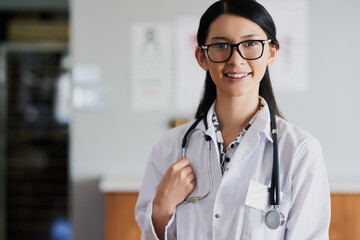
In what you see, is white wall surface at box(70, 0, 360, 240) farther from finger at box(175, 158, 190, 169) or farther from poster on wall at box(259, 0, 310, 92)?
finger at box(175, 158, 190, 169)

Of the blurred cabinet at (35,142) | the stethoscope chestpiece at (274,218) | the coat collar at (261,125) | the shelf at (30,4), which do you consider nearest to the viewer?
the stethoscope chestpiece at (274,218)

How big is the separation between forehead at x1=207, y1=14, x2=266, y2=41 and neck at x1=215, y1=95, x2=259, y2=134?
0.18m

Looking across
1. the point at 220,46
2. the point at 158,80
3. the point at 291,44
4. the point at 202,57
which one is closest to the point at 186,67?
the point at 158,80

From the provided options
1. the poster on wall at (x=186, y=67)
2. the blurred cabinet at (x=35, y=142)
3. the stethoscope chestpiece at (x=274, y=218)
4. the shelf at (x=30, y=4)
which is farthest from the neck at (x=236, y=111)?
the blurred cabinet at (x=35, y=142)

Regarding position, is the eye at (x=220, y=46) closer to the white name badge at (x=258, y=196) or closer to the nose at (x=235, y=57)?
the nose at (x=235, y=57)

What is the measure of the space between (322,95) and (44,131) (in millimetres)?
3914

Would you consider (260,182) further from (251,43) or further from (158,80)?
(158,80)

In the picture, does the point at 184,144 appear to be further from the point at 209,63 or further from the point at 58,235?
the point at 58,235

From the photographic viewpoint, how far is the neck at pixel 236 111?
4.05 ft

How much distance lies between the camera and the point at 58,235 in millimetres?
5074

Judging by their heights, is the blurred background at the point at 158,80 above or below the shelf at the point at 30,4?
below

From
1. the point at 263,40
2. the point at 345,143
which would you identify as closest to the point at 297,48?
the point at 345,143

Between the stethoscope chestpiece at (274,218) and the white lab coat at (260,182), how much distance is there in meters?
0.02

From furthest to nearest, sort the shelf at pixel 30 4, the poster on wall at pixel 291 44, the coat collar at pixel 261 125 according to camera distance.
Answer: the shelf at pixel 30 4
the poster on wall at pixel 291 44
the coat collar at pixel 261 125
